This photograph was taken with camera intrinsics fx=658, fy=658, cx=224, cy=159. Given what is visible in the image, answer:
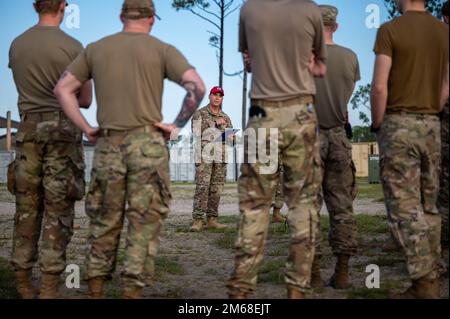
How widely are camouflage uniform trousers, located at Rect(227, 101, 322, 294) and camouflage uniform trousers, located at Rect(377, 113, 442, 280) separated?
0.64 metres

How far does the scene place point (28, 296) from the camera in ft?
17.5

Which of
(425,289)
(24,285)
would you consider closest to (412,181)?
(425,289)

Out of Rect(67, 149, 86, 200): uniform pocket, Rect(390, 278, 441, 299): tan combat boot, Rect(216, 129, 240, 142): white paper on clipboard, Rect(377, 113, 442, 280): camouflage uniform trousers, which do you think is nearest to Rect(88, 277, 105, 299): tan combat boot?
Rect(67, 149, 86, 200): uniform pocket

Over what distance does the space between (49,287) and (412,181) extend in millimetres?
2882

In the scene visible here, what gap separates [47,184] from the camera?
5.21 meters

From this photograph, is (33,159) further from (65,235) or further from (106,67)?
(106,67)

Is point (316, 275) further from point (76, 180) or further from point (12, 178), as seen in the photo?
point (12, 178)

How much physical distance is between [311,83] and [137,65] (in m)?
1.24

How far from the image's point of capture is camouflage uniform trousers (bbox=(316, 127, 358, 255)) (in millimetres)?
5734

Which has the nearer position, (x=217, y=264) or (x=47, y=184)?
(x=47, y=184)

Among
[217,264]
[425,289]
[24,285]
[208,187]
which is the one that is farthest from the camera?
[208,187]

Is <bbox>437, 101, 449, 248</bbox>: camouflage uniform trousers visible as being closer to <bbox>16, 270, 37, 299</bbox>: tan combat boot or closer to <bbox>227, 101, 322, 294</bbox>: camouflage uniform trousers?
<bbox>227, 101, 322, 294</bbox>: camouflage uniform trousers
